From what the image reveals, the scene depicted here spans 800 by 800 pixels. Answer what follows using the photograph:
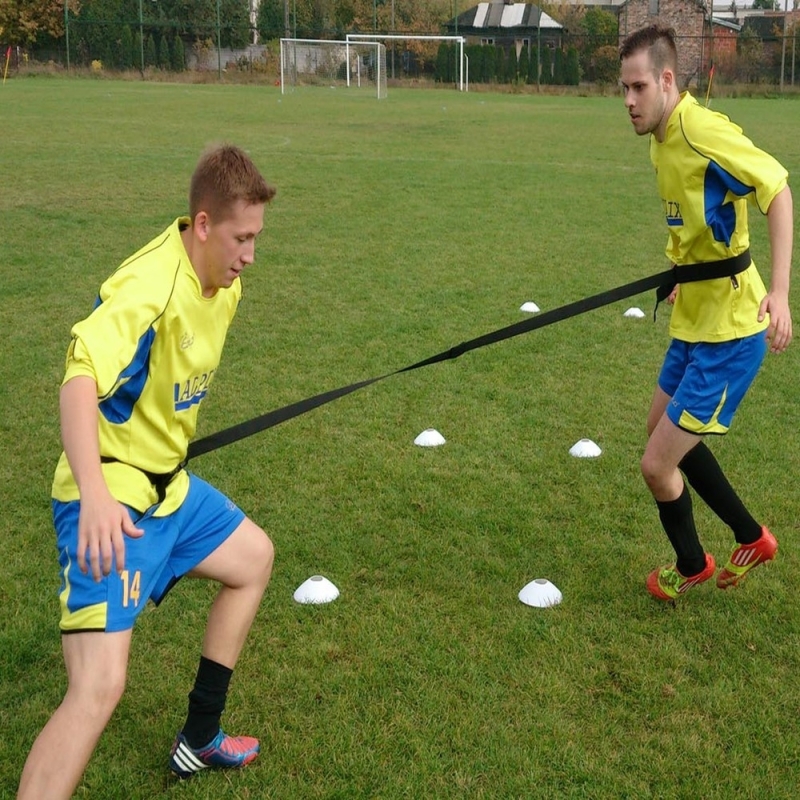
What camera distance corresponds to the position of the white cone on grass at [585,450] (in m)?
5.75

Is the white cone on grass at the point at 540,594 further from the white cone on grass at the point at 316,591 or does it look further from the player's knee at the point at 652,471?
the white cone on grass at the point at 316,591

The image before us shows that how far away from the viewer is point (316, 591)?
14.0ft

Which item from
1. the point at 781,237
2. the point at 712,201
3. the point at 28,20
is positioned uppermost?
the point at 28,20

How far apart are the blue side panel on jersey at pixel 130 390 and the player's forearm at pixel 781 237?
2.31m

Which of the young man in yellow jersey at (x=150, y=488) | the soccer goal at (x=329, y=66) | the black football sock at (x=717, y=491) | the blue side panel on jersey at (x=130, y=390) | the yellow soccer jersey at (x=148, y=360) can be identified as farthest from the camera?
the soccer goal at (x=329, y=66)

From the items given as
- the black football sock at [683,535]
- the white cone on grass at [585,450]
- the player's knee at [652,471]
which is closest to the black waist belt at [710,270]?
the player's knee at [652,471]

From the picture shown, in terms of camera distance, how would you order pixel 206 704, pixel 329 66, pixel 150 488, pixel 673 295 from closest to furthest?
1. pixel 150 488
2. pixel 206 704
3. pixel 673 295
4. pixel 329 66

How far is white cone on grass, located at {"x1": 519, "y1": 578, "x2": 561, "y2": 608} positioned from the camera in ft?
14.0

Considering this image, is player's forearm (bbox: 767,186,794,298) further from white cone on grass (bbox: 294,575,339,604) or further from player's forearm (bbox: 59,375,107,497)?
player's forearm (bbox: 59,375,107,497)

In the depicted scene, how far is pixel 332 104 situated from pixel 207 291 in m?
33.6

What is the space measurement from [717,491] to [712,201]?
1232 millimetres

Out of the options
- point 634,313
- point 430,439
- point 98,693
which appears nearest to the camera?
point 98,693

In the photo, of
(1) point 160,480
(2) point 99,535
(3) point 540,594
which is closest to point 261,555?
(1) point 160,480

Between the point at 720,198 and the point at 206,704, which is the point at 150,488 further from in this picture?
the point at 720,198
